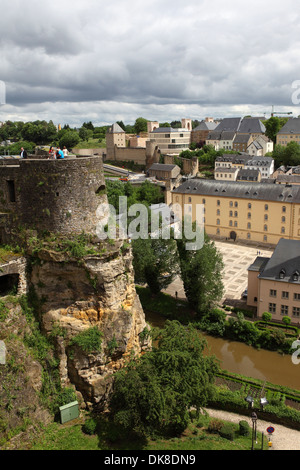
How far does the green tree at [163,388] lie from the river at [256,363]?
793 cm

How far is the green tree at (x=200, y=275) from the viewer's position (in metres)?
33.6

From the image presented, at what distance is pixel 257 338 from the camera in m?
31.4

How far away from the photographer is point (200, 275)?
33750 millimetres

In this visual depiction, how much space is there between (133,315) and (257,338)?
617 inches

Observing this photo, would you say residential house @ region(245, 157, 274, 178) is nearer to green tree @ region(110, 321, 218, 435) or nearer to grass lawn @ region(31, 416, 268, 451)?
green tree @ region(110, 321, 218, 435)

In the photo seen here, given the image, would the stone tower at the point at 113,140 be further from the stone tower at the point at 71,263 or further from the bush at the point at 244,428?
the bush at the point at 244,428

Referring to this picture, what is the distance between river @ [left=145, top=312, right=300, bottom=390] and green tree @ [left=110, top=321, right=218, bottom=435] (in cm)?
793

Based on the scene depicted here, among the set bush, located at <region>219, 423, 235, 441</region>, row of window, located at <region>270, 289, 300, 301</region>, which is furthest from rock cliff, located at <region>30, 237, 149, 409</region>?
row of window, located at <region>270, 289, 300, 301</region>

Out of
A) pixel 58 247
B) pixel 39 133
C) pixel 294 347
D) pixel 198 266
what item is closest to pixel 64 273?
pixel 58 247

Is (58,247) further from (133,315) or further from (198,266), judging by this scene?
(198,266)

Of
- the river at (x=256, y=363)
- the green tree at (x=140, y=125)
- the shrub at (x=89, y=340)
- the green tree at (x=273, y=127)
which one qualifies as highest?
the green tree at (x=140, y=125)

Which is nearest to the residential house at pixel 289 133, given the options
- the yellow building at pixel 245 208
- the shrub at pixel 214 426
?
the yellow building at pixel 245 208

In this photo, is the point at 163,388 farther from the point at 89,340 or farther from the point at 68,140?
the point at 68,140

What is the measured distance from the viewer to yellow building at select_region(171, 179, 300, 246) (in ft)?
174
